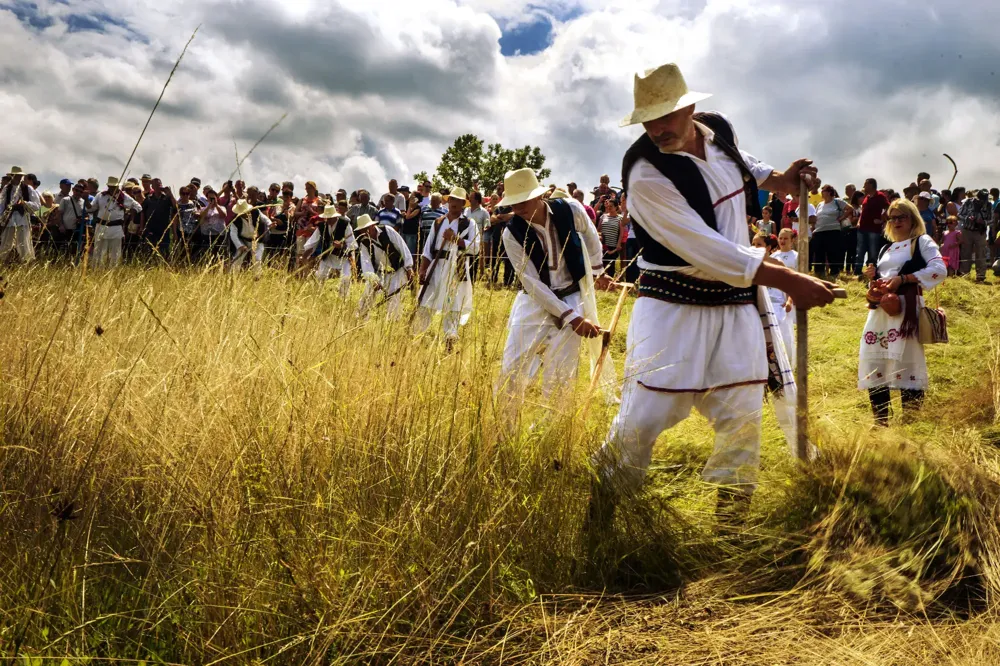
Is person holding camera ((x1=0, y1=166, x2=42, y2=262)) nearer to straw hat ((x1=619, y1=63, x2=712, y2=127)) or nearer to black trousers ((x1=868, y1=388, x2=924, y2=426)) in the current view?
straw hat ((x1=619, y1=63, x2=712, y2=127))

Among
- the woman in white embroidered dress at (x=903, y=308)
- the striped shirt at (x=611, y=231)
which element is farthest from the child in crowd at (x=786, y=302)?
the striped shirt at (x=611, y=231)

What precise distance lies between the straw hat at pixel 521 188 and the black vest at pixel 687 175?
186 cm

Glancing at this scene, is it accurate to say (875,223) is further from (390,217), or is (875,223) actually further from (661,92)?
(661,92)

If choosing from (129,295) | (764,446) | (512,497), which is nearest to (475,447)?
(512,497)

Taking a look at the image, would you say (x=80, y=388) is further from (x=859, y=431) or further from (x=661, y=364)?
(x=859, y=431)

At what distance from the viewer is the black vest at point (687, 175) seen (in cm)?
336

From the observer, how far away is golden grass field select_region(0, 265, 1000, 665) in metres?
2.51

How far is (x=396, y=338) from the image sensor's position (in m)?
4.02

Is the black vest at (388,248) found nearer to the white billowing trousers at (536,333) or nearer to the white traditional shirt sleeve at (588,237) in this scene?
the white traditional shirt sleeve at (588,237)

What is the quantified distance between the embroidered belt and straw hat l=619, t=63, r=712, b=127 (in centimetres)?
63

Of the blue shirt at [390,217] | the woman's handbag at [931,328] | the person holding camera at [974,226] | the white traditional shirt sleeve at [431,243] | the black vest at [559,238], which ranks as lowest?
the woman's handbag at [931,328]

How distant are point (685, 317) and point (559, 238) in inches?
87.9

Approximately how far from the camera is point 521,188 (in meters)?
Answer: 5.52

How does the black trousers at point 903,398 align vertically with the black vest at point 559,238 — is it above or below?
below
